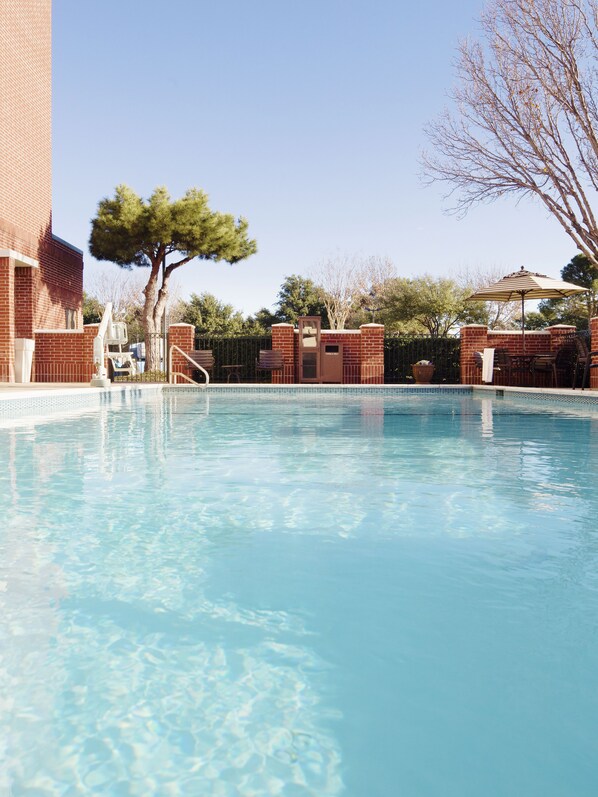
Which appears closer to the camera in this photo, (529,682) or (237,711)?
(237,711)

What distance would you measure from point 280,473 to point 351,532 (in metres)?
1.68

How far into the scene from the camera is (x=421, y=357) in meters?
19.3

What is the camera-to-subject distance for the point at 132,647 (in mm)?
1966

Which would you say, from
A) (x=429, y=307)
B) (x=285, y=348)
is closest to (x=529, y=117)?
(x=285, y=348)

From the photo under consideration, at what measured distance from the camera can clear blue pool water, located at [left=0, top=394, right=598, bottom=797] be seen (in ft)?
4.68

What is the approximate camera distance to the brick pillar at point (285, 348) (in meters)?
18.1

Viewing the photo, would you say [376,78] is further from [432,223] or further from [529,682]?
[529,682]

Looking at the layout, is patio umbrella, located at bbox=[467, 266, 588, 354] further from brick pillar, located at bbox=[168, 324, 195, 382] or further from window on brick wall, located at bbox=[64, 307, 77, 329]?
window on brick wall, located at bbox=[64, 307, 77, 329]

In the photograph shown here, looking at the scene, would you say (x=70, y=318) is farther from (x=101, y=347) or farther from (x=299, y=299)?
(x=299, y=299)

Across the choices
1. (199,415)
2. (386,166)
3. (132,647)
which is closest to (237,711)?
(132,647)

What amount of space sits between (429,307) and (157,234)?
13.6 metres

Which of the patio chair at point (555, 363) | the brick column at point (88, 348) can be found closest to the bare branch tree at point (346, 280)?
the patio chair at point (555, 363)

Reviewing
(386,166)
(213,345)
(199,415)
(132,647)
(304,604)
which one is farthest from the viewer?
(386,166)

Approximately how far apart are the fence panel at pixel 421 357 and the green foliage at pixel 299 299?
1834 cm
